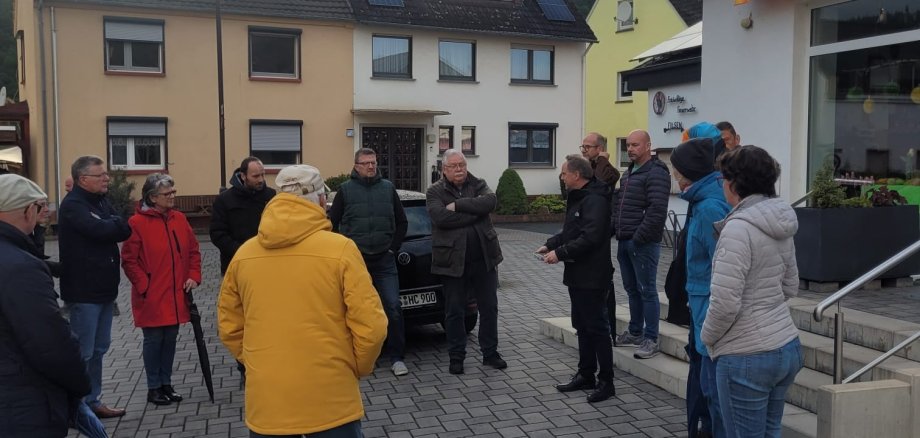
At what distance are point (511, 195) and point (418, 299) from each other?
1763cm

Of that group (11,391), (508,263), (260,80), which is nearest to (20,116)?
(260,80)

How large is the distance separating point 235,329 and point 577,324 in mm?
3296

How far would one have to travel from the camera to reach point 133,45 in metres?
22.4

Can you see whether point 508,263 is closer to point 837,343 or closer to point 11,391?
point 837,343

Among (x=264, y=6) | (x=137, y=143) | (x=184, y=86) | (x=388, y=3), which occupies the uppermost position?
(x=388, y=3)

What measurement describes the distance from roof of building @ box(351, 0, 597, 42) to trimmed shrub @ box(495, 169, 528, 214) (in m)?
5.31

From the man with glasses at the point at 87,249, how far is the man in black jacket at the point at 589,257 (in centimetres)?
328

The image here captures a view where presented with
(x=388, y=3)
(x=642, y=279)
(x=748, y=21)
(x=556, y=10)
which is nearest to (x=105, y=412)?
(x=642, y=279)

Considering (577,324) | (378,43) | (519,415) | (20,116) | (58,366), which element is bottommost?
(519,415)

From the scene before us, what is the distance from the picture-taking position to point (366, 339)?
3311mm

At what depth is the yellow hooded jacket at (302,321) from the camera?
10.7 ft

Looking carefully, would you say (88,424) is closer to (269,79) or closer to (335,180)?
(335,180)

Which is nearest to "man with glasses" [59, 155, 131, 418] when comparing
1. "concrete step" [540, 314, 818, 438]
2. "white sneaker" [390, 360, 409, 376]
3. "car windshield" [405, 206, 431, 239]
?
"white sneaker" [390, 360, 409, 376]

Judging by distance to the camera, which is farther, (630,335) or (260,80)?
(260,80)
